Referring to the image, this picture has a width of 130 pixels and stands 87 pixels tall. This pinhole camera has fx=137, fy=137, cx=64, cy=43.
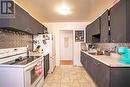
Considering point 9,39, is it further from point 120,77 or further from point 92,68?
point 120,77

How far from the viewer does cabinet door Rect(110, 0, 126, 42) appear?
2448 mm

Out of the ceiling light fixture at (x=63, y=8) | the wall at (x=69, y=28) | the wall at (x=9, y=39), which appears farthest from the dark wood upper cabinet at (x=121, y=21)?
the wall at (x=69, y=28)

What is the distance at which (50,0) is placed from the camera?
3381 millimetres

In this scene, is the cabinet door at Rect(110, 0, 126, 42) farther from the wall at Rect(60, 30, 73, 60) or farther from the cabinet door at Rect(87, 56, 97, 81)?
the wall at Rect(60, 30, 73, 60)

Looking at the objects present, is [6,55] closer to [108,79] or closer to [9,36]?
[9,36]

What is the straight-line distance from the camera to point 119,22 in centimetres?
263

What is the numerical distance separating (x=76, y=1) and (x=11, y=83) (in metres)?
2.42

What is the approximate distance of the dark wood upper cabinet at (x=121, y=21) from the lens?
2355 millimetres

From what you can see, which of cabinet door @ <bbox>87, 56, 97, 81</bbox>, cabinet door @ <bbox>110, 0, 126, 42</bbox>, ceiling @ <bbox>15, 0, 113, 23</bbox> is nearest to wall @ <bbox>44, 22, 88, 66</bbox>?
ceiling @ <bbox>15, 0, 113, 23</bbox>

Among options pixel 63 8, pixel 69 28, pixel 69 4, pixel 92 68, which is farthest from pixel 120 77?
pixel 69 28

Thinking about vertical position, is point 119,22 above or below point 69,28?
below

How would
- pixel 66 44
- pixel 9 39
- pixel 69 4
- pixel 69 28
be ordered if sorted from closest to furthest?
pixel 9 39 → pixel 69 4 → pixel 69 28 → pixel 66 44

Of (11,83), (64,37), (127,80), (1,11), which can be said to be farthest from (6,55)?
(64,37)

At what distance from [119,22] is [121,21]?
84 mm
